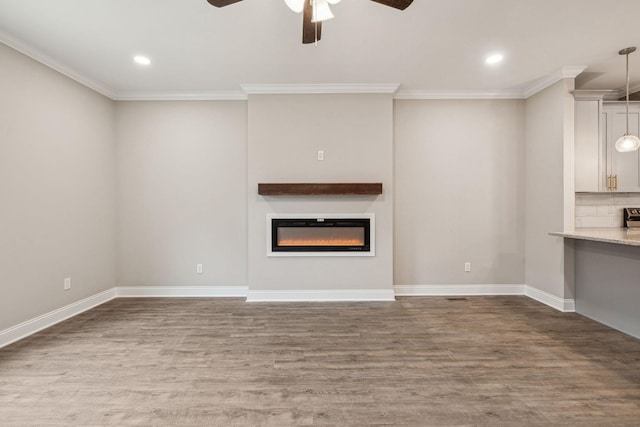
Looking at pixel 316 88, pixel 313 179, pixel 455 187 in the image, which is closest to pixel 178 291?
pixel 313 179

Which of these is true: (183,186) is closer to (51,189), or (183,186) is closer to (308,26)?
(51,189)

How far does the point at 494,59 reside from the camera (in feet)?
10.7

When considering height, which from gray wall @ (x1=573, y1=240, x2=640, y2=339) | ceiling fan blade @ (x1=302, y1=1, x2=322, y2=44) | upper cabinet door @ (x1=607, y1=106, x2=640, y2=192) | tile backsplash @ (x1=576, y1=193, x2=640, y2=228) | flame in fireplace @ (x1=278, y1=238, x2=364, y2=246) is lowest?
gray wall @ (x1=573, y1=240, x2=640, y2=339)

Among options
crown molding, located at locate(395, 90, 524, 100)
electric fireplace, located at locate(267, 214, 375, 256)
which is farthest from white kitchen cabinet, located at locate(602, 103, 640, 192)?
electric fireplace, located at locate(267, 214, 375, 256)

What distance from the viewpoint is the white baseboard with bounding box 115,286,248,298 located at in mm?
4199

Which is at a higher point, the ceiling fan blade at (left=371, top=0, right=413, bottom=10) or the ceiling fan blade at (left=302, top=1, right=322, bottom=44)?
the ceiling fan blade at (left=302, top=1, right=322, bottom=44)

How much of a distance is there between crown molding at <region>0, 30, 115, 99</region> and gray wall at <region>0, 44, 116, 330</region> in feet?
0.19

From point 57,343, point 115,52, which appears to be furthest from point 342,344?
point 115,52

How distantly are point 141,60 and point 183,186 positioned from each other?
1.60 m

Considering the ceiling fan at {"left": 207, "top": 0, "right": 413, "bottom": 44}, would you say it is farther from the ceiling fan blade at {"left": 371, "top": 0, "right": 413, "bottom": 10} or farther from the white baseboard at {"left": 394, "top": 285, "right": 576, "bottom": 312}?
the white baseboard at {"left": 394, "top": 285, "right": 576, "bottom": 312}

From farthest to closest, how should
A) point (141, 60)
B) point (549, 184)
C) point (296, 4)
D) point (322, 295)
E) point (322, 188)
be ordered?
1. point (322, 295)
2. point (322, 188)
3. point (549, 184)
4. point (141, 60)
5. point (296, 4)

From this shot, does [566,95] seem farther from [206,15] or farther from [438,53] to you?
[206,15]

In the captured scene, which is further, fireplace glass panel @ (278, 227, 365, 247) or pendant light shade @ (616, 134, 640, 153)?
fireplace glass panel @ (278, 227, 365, 247)

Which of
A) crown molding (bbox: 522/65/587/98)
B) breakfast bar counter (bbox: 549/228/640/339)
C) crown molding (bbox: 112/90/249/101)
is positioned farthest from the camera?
crown molding (bbox: 112/90/249/101)
